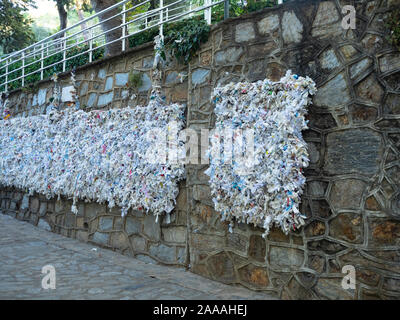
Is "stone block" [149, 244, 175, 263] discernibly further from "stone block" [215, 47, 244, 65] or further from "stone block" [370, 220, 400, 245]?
"stone block" [370, 220, 400, 245]

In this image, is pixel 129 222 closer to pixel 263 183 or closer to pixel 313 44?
pixel 263 183

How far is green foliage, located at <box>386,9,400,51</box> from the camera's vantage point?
127 inches

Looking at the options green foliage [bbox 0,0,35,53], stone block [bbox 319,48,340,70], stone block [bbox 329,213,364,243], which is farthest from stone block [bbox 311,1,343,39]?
green foliage [bbox 0,0,35,53]

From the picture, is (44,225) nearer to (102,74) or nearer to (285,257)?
(102,74)

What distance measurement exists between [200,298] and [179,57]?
3106 millimetres

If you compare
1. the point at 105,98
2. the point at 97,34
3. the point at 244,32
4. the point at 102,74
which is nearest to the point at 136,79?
the point at 105,98

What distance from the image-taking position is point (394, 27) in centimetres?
324

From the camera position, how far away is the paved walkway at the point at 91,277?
406 centimetres

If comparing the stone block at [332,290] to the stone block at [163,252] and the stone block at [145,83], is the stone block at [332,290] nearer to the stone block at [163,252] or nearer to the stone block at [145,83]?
the stone block at [163,252]

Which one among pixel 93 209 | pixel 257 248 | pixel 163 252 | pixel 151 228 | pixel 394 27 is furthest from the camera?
pixel 93 209

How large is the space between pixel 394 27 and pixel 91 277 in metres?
4.08

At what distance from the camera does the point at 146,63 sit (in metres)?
6.02

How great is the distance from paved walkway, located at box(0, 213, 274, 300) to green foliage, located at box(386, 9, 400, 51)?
105 inches
